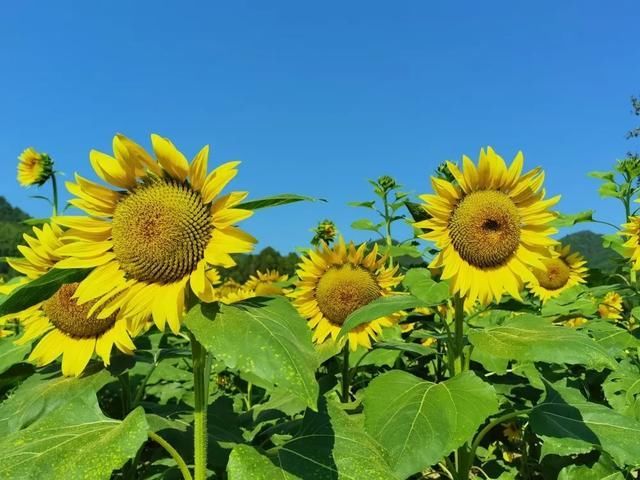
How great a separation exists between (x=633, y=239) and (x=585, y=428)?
2.25 m

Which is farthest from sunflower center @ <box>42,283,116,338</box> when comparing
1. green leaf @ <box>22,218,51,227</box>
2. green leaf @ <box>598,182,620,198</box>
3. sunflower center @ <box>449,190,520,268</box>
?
green leaf @ <box>598,182,620,198</box>

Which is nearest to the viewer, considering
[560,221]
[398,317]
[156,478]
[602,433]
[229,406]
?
[602,433]

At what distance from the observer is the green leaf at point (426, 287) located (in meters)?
2.34

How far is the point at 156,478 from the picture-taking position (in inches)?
89.9

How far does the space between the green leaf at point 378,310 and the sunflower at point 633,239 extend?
2212 mm

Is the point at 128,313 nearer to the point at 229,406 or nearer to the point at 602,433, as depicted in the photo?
the point at 229,406

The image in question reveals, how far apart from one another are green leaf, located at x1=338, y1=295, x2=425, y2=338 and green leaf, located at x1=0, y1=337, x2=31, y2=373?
1.45 m

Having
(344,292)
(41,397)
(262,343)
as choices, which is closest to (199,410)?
(262,343)

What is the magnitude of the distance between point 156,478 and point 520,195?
183 cm

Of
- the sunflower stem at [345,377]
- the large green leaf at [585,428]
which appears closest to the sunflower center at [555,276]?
the sunflower stem at [345,377]

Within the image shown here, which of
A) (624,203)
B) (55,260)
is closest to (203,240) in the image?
(55,260)

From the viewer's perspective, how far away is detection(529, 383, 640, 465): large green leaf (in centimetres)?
197

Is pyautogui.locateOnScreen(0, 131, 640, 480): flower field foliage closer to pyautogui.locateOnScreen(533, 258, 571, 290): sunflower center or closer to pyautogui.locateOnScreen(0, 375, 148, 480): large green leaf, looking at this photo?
pyautogui.locateOnScreen(0, 375, 148, 480): large green leaf

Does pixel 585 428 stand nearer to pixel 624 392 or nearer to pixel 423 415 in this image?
pixel 423 415
